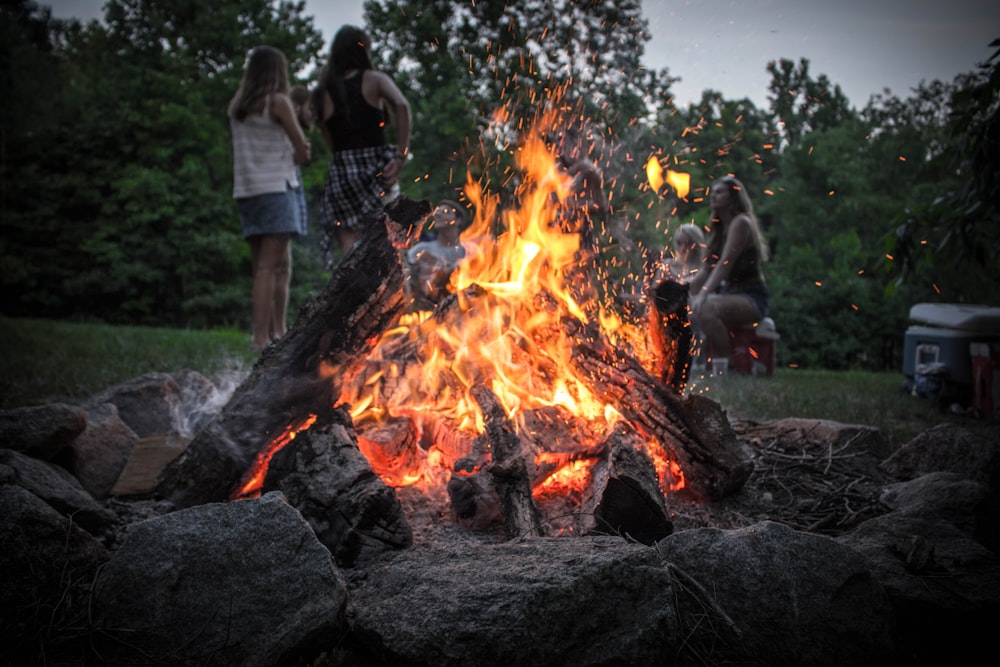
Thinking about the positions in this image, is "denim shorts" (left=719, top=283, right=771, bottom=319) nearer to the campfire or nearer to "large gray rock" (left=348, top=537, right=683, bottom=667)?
the campfire

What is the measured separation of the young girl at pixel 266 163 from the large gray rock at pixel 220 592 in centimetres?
407

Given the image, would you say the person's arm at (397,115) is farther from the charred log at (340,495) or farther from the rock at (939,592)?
the rock at (939,592)

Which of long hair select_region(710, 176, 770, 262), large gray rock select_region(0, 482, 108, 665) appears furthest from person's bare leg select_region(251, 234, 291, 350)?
long hair select_region(710, 176, 770, 262)

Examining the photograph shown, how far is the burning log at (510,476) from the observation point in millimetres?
2410

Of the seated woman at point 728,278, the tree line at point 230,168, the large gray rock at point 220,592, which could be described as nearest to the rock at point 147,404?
the large gray rock at point 220,592

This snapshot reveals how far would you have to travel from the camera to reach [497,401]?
2.91m

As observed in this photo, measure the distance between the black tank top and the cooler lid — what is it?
5.18 metres

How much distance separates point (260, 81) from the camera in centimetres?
580

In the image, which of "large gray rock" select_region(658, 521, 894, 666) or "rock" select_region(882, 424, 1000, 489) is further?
"rock" select_region(882, 424, 1000, 489)

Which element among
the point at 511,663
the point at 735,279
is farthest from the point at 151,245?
the point at 511,663

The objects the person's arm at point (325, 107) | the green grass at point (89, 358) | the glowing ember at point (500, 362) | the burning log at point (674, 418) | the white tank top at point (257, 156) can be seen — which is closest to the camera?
the burning log at point (674, 418)

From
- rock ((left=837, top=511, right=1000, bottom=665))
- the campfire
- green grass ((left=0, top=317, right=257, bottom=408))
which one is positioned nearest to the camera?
rock ((left=837, top=511, right=1000, bottom=665))

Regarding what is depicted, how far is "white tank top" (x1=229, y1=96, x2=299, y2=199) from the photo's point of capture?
5.92 m

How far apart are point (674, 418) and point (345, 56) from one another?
12.7 feet
